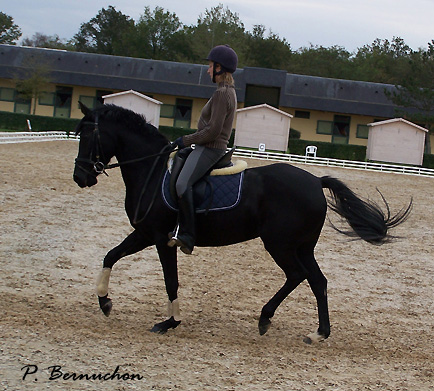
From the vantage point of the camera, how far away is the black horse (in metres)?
6.00

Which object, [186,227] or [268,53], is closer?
[186,227]

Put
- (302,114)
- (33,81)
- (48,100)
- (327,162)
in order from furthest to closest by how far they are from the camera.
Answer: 1. (302,114)
2. (48,100)
3. (33,81)
4. (327,162)

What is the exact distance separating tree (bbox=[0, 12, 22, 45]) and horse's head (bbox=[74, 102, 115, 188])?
3420 inches

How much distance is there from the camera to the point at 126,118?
20.7 ft

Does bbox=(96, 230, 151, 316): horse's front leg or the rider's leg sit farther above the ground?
the rider's leg

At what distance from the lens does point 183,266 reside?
8656 mm

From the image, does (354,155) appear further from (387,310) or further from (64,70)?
(387,310)

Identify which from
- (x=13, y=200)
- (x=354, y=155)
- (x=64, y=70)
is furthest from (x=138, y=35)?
(x=13, y=200)

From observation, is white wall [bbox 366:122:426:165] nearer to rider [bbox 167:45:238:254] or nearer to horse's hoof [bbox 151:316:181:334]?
rider [bbox 167:45:238:254]

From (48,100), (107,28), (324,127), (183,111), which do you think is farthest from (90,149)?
(107,28)

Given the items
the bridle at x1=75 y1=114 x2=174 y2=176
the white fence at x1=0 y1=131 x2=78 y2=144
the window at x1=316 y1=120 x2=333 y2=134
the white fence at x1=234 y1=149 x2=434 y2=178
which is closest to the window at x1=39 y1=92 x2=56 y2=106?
the white fence at x1=0 y1=131 x2=78 y2=144

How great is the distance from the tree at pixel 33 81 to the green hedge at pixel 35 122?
6016 mm

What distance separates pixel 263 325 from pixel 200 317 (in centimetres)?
77

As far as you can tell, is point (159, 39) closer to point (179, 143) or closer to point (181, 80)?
point (181, 80)
